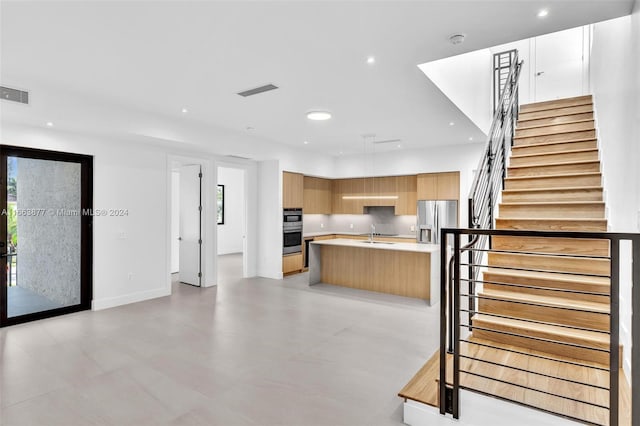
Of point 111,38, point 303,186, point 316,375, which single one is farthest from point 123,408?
point 303,186

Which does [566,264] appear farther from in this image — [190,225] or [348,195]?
[348,195]

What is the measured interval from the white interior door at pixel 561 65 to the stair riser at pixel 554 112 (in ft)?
6.89

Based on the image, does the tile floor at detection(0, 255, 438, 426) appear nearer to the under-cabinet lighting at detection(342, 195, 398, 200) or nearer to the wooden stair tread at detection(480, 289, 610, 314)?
the wooden stair tread at detection(480, 289, 610, 314)

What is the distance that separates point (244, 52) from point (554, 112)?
476 cm

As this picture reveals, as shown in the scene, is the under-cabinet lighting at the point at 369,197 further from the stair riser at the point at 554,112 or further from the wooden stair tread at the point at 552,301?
the wooden stair tread at the point at 552,301

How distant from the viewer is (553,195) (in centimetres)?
401

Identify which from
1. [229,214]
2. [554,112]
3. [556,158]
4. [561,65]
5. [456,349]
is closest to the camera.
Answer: [456,349]

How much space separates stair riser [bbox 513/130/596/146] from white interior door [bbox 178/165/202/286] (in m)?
5.54

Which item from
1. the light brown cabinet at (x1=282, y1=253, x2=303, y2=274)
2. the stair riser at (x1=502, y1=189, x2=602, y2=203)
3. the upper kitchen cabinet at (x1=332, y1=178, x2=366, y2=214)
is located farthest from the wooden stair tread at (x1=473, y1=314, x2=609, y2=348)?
the upper kitchen cabinet at (x1=332, y1=178, x2=366, y2=214)

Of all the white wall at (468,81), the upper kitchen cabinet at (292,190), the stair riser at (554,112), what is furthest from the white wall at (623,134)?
the upper kitchen cabinet at (292,190)

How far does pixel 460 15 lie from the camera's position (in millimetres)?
2607

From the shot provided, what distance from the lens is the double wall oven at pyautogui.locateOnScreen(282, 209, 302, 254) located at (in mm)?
7906

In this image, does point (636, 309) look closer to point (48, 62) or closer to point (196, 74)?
point (196, 74)

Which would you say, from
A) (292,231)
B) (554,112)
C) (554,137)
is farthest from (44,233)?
(554,112)
